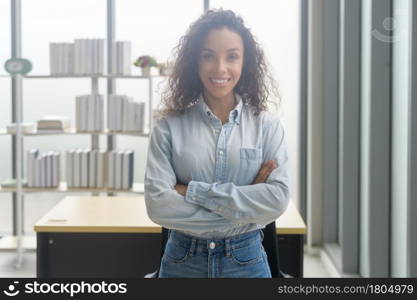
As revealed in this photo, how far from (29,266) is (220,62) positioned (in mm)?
3035

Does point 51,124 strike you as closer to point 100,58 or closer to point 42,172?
point 42,172

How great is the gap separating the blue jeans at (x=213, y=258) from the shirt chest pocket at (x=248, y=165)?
134mm

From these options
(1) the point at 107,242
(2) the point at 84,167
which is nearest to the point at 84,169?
(2) the point at 84,167

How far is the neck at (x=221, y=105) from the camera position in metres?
1.53

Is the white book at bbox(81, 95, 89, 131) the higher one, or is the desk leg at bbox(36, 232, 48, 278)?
the white book at bbox(81, 95, 89, 131)

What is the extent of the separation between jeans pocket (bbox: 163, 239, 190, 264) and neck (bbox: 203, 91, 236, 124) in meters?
0.32

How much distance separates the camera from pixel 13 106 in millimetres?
4645

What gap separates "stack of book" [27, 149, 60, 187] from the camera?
4344 millimetres

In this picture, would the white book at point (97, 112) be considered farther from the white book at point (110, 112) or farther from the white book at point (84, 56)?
the white book at point (84, 56)

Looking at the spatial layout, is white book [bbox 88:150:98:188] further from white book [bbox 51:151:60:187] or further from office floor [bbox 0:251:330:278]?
office floor [bbox 0:251:330:278]

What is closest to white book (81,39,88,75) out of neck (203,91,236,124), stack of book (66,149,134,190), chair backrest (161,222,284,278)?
stack of book (66,149,134,190)

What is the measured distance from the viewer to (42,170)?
435 centimetres

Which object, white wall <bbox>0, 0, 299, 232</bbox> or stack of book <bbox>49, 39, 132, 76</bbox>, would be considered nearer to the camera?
stack of book <bbox>49, 39, 132, 76</bbox>

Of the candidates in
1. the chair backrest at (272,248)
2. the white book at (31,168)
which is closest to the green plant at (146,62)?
the white book at (31,168)
